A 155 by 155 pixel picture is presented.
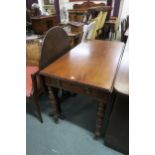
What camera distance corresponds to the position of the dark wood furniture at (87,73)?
113 centimetres

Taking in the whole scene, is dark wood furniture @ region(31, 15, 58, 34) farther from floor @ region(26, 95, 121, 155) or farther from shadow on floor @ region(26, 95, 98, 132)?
floor @ region(26, 95, 121, 155)

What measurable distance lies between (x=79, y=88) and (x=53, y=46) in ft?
Result: 1.71

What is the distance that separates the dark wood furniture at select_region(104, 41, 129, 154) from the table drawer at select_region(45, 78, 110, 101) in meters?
0.10

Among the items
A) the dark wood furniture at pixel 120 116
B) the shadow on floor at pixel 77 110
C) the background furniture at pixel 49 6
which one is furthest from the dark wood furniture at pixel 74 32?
the background furniture at pixel 49 6

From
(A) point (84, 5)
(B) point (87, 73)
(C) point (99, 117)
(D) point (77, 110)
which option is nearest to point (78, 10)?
(A) point (84, 5)

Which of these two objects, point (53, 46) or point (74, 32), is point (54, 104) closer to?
point (53, 46)

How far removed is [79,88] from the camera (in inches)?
47.8

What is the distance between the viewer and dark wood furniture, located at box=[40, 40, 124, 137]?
113cm

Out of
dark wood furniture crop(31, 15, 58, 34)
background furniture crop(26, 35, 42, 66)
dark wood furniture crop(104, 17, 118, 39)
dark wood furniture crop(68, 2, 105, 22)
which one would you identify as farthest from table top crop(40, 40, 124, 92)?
dark wood furniture crop(68, 2, 105, 22)

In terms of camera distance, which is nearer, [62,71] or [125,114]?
[125,114]

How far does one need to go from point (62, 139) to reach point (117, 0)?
141 inches
